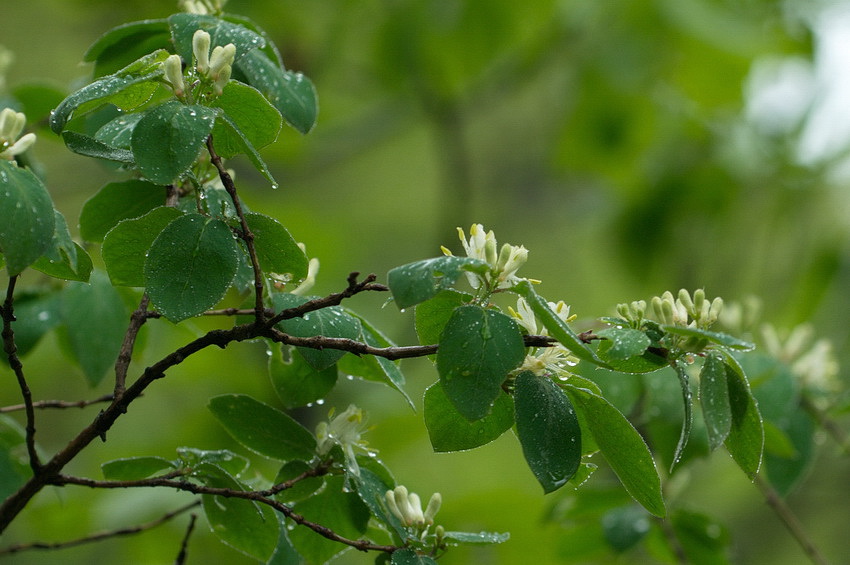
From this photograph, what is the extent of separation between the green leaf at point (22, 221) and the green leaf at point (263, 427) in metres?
0.24

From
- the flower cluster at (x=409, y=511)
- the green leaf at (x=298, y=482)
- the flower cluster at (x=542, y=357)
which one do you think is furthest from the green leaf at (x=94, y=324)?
the flower cluster at (x=542, y=357)

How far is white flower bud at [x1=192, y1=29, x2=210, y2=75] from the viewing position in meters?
0.59

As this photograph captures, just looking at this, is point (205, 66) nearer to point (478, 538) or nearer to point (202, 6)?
point (202, 6)

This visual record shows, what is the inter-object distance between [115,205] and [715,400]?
0.51 m

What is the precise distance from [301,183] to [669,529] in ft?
7.70

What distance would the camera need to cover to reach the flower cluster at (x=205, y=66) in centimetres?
59

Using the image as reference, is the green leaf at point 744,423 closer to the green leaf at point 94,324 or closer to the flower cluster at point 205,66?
the flower cluster at point 205,66

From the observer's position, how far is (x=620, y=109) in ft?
7.89

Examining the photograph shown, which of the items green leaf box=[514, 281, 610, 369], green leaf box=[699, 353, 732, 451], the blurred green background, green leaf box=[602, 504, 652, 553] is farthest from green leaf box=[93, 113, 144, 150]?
the blurred green background

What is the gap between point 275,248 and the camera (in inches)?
25.0

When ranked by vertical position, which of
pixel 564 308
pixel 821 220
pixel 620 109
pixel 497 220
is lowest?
pixel 564 308

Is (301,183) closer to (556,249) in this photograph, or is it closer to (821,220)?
(556,249)

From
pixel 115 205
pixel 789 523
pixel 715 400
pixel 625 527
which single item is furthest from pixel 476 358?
pixel 789 523

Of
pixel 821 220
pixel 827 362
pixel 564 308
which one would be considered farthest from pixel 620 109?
pixel 564 308
